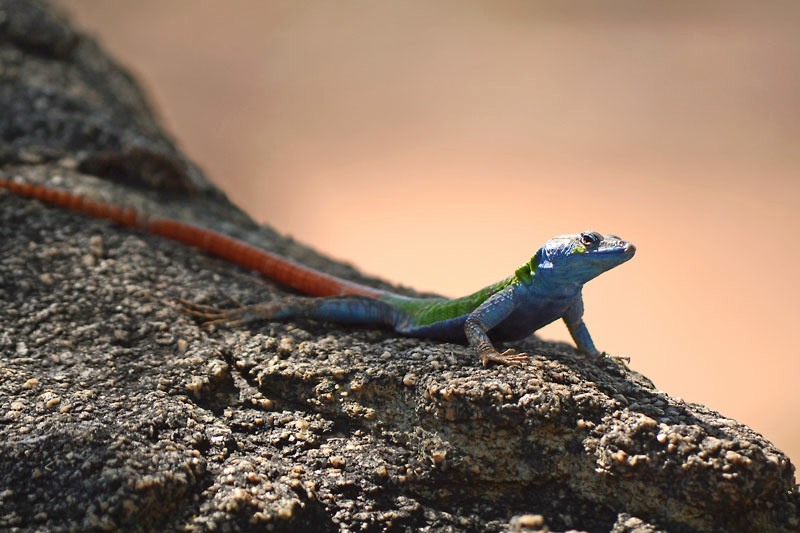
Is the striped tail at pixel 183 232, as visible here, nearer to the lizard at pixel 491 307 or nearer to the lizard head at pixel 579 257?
the lizard at pixel 491 307

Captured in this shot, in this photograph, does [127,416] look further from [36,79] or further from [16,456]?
[36,79]

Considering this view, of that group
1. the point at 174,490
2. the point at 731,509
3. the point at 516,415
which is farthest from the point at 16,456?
the point at 731,509

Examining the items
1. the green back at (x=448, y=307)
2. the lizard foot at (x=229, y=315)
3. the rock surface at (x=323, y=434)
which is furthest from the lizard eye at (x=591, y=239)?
the lizard foot at (x=229, y=315)

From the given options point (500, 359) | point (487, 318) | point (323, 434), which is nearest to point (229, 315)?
point (323, 434)

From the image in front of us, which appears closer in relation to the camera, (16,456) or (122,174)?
(16,456)

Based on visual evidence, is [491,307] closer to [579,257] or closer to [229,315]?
[579,257]

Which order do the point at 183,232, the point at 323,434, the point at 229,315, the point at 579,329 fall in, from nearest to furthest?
the point at 323,434, the point at 579,329, the point at 229,315, the point at 183,232
